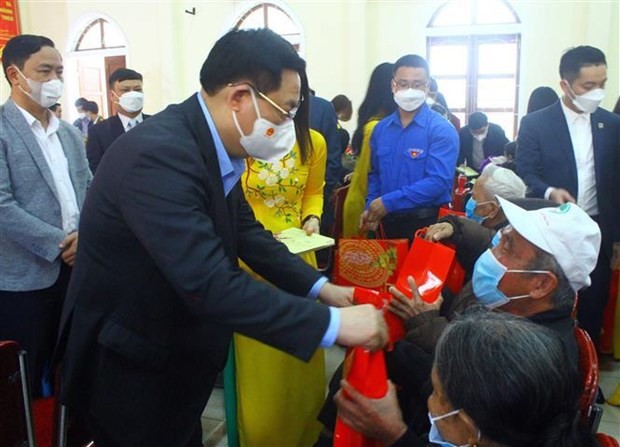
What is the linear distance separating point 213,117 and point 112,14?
31.4 feet

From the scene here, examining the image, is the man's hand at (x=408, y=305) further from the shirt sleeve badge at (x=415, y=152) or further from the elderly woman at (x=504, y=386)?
the shirt sleeve badge at (x=415, y=152)

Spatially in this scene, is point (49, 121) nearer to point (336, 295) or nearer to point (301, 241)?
point (301, 241)

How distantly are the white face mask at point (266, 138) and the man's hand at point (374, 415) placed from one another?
534mm

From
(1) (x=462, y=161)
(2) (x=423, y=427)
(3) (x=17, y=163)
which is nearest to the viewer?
(2) (x=423, y=427)

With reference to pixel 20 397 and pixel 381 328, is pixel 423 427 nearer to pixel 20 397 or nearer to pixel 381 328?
pixel 381 328

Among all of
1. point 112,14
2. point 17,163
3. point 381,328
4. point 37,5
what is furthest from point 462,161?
point 37,5

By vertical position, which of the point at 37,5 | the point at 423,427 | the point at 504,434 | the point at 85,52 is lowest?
the point at 423,427

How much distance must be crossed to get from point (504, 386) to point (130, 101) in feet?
10.5

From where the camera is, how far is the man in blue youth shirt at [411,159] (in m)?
2.62

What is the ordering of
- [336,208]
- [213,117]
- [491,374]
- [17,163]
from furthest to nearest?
[336,208] < [17,163] < [213,117] < [491,374]

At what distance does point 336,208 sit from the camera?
329 cm

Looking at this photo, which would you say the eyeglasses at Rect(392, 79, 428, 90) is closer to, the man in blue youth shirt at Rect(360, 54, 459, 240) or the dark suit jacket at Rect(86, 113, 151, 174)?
the man in blue youth shirt at Rect(360, 54, 459, 240)

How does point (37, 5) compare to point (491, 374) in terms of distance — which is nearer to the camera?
point (491, 374)

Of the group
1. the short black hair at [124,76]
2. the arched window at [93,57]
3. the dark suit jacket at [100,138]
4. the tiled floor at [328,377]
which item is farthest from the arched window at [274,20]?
the tiled floor at [328,377]
